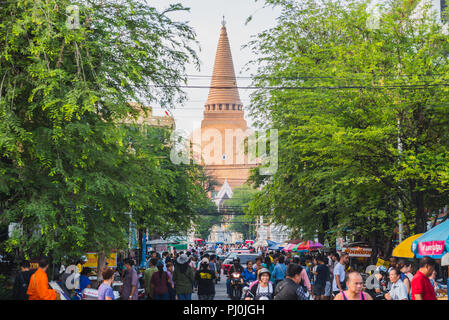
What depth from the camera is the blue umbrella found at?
12898 millimetres

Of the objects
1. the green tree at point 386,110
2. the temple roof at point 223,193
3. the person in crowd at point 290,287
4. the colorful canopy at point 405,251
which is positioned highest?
the temple roof at point 223,193

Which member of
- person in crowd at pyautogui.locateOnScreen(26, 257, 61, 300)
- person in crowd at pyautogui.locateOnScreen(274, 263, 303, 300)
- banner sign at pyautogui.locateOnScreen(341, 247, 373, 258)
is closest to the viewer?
person in crowd at pyautogui.locateOnScreen(274, 263, 303, 300)

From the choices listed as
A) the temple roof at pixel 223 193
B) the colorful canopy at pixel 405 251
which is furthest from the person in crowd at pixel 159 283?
the temple roof at pixel 223 193

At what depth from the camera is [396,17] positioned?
2141 centimetres

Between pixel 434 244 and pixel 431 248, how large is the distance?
0.19m

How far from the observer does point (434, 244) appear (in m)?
13.2

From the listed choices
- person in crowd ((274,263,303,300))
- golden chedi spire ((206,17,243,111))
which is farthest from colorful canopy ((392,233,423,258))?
golden chedi spire ((206,17,243,111))

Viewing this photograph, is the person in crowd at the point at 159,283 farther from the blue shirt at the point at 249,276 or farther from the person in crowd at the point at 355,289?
the person in crowd at the point at 355,289

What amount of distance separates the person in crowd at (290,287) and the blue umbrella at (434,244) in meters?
4.64

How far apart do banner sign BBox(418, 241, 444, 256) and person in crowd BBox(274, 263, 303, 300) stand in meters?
5.03

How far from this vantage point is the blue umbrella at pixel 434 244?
42.3 feet

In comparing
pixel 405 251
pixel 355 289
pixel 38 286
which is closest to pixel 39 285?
pixel 38 286

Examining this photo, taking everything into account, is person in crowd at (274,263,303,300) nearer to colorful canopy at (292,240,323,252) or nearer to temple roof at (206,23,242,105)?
colorful canopy at (292,240,323,252)

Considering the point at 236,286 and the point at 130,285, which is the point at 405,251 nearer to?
the point at 236,286
